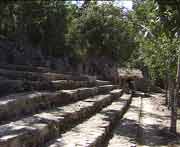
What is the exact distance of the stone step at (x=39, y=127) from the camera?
6039mm

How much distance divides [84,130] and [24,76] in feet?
12.5

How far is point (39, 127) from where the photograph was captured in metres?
7.01

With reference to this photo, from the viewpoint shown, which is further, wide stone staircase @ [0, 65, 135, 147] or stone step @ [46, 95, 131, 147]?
stone step @ [46, 95, 131, 147]

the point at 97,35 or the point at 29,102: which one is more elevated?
the point at 97,35

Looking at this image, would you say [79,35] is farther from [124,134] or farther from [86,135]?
[86,135]

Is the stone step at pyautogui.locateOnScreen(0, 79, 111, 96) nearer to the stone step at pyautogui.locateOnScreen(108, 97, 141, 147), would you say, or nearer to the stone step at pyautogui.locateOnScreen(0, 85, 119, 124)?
the stone step at pyautogui.locateOnScreen(0, 85, 119, 124)

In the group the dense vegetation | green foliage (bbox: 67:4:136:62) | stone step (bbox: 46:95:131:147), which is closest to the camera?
stone step (bbox: 46:95:131:147)

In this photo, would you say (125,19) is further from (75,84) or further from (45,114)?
(45,114)

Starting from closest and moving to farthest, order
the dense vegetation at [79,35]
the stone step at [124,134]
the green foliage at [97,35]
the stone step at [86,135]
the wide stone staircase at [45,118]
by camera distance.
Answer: the wide stone staircase at [45,118]
the stone step at [86,135]
the stone step at [124,134]
the dense vegetation at [79,35]
the green foliage at [97,35]

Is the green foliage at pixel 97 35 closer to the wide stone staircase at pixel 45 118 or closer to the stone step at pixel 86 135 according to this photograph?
the wide stone staircase at pixel 45 118

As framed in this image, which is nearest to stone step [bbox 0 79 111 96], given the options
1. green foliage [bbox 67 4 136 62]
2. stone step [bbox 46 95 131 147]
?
stone step [bbox 46 95 131 147]

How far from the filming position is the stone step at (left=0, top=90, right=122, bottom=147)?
6.04 metres

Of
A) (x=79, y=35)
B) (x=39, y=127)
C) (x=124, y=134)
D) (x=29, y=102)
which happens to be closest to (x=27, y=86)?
(x=29, y=102)

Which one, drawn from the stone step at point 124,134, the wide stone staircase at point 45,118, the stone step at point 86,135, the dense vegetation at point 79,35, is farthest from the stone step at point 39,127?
the dense vegetation at point 79,35
